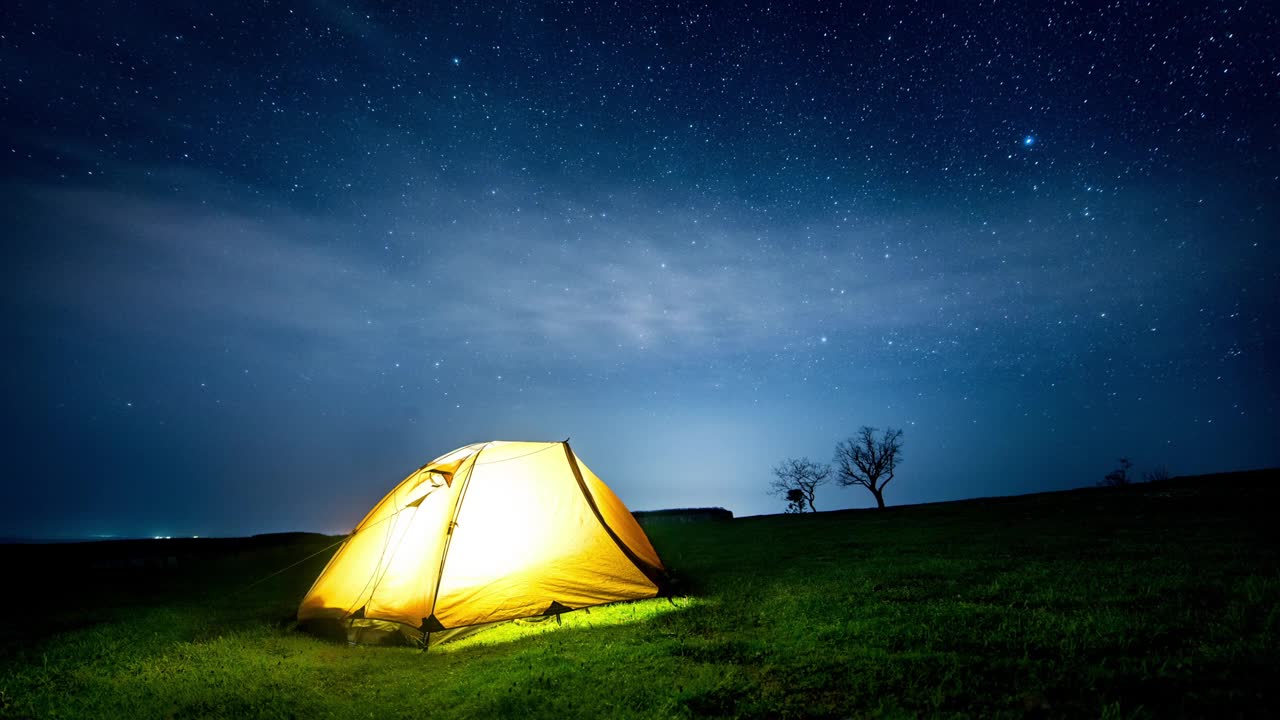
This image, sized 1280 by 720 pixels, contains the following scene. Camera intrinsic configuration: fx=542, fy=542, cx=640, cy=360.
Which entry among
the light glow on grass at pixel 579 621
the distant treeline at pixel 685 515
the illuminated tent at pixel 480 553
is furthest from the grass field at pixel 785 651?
the distant treeline at pixel 685 515

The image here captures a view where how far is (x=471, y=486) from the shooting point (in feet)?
26.7

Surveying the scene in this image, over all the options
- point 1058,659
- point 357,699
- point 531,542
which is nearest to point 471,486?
point 531,542

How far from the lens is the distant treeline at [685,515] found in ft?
130

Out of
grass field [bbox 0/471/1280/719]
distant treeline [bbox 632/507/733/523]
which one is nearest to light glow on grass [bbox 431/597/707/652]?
grass field [bbox 0/471/1280/719]

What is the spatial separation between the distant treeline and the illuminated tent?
102ft

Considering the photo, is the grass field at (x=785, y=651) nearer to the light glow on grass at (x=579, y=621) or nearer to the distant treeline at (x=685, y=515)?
the light glow on grass at (x=579, y=621)

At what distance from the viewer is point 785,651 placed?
5.48 metres

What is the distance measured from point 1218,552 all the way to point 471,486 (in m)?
12.2

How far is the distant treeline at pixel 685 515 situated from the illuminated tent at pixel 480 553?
30941 millimetres

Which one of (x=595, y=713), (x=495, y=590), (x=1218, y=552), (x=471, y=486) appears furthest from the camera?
(x=1218, y=552)

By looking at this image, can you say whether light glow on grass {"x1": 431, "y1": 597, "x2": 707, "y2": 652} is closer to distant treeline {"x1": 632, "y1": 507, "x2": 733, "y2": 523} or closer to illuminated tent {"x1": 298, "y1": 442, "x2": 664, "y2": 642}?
illuminated tent {"x1": 298, "y1": 442, "x2": 664, "y2": 642}

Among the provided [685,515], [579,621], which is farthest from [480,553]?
[685,515]

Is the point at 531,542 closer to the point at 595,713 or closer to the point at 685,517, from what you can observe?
the point at 595,713

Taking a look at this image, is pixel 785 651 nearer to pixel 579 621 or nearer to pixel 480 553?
pixel 579 621
